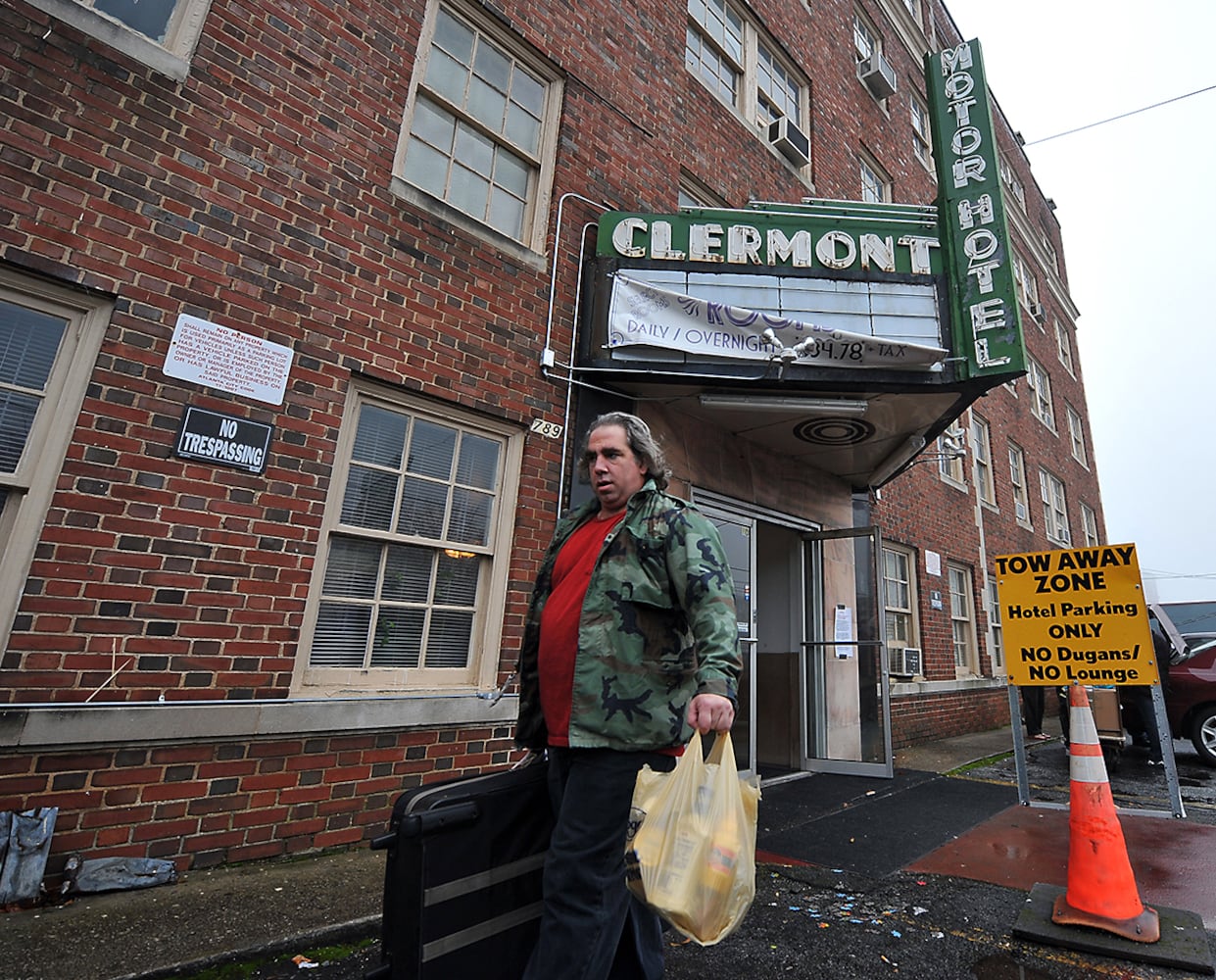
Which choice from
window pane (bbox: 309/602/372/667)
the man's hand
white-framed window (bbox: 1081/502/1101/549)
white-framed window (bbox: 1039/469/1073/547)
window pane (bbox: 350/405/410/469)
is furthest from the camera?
white-framed window (bbox: 1081/502/1101/549)

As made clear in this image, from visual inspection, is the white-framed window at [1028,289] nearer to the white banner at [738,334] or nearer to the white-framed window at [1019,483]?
the white-framed window at [1019,483]

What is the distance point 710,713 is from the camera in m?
1.80

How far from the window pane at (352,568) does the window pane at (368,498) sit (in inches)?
5.2

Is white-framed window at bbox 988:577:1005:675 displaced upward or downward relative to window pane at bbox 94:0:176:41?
downward

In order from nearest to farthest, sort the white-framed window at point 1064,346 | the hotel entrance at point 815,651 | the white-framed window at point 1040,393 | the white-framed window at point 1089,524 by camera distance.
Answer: the hotel entrance at point 815,651, the white-framed window at point 1040,393, the white-framed window at point 1089,524, the white-framed window at point 1064,346

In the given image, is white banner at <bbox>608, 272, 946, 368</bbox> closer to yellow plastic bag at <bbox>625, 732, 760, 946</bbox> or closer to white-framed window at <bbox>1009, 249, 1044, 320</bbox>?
yellow plastic bag at <bbox>625, 732, 760, 946</bbox>

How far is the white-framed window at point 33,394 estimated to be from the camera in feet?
9.70

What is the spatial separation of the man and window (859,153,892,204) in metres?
10.4

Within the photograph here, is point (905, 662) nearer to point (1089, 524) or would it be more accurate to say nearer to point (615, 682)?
point (615, 682)

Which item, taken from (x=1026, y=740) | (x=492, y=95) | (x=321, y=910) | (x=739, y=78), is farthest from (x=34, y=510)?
(x=1026, y=740)

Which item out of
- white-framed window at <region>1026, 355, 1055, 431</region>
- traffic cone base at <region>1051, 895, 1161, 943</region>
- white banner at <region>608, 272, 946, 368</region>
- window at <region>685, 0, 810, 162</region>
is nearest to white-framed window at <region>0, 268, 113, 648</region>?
white banner at <region>608, 272, 946, 368</region>

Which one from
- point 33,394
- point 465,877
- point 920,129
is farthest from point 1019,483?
point 33,394

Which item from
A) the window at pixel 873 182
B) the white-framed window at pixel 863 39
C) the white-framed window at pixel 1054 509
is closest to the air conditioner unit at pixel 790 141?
the window at pixel 873 182

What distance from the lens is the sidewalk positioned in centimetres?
233
